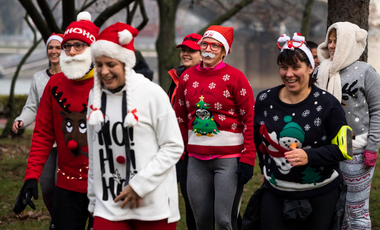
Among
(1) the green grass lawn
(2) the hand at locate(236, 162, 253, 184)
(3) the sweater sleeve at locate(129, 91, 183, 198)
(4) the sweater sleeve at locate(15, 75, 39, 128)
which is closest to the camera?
(3) the sweater sleeve at locate(129, 91, 183, 198)

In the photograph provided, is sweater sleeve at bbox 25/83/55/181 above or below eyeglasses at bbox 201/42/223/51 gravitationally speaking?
below

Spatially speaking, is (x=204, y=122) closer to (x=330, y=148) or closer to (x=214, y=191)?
(x=214, y=191)

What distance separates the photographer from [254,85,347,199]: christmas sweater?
3988mm

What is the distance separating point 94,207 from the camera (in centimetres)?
383

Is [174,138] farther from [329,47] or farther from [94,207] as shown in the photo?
[329,47]

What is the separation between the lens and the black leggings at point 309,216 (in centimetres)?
410

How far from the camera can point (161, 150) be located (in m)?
3.59

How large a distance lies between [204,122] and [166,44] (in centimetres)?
890

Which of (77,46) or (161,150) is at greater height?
(77,46)

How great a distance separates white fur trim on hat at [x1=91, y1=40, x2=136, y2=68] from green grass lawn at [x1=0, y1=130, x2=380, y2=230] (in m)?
3.67

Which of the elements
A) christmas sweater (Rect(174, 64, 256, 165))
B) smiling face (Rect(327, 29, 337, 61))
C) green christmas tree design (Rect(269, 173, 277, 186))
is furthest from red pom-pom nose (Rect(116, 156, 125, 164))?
smiling face (Rect(327, 29, 337, 61))

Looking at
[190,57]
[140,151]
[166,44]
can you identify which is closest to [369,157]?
[190,57]

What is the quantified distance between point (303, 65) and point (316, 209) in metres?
1.04

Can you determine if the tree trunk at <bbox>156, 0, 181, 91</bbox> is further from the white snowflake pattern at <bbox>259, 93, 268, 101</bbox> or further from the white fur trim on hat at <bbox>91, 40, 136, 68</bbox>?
the white fur trim on hat at <bbox>91, 40, 136, 68</bbox>
